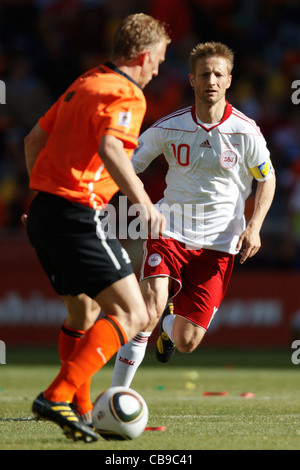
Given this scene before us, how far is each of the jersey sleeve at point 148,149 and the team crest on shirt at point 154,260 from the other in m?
0.69

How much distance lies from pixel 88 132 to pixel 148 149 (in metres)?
1.94

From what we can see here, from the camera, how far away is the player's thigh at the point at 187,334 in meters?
6.22

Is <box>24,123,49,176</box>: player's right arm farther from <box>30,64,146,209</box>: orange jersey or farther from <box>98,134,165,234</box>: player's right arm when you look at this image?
<box>98,134,165,234</box>: player's right arm

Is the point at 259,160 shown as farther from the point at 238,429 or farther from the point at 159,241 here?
the point at 238,429

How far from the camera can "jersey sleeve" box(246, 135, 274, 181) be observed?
6.08m

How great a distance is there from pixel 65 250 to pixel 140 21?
1.31 m

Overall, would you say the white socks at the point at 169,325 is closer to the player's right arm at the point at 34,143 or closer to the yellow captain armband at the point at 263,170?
the yellow captain armband at the point at 263,170

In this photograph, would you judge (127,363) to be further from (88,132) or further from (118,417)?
(88,132)

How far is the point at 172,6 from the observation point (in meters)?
15.6

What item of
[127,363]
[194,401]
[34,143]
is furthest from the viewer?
[194,401]

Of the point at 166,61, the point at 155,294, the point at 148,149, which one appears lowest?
the point at 155,294

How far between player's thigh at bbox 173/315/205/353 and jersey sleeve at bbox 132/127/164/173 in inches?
49.0

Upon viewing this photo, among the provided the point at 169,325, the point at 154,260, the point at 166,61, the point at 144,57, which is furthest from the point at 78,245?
the point at 166,61

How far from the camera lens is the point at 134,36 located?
4.38 metres
